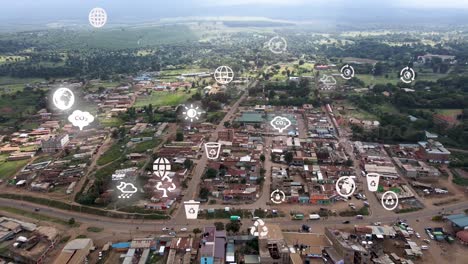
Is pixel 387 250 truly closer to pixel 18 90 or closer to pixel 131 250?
pixel 131 250

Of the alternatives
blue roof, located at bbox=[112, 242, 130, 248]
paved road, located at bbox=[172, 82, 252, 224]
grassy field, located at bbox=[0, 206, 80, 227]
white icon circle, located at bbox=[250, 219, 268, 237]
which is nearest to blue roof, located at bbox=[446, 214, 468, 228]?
white icon circle, located at bbox=[250, 219, 268, 237]

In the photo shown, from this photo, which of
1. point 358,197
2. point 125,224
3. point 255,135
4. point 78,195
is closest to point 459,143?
point 358,197

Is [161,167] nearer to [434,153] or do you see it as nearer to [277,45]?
[434,153]

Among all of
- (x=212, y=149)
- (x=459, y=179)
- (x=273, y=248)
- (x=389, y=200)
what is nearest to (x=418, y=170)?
(x=459, y=179)

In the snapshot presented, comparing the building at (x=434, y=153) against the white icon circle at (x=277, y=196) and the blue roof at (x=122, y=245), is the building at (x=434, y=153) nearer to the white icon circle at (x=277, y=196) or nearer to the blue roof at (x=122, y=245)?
the white icon circle at (x=277, y=196)

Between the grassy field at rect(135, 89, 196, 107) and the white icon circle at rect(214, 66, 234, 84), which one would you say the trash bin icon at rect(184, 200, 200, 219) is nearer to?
the grassy field at rect(135, 89, 196, 107)

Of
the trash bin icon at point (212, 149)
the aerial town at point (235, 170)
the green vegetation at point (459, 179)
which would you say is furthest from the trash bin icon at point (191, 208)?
the green vegetation at point (459, 179)
